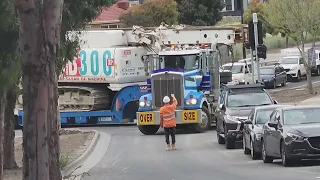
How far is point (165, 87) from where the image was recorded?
1326 inches

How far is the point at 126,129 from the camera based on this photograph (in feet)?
124

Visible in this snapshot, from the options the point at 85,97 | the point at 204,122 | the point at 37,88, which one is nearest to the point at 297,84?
the point at 85,97

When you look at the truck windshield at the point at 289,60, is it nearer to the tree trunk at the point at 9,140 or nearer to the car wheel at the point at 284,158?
the tree trunk at the point at 9,140

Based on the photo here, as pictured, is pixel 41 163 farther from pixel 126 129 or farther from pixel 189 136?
pixel 126 129

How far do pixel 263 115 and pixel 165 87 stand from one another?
11082 mm

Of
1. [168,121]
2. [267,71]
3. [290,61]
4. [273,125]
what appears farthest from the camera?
[290,61]

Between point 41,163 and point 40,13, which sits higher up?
point 40,13

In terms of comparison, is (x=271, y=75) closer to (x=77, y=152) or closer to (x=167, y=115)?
(x=167, y=115)

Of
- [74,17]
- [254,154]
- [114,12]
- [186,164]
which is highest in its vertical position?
[114,12]

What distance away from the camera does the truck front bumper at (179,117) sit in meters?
32.5

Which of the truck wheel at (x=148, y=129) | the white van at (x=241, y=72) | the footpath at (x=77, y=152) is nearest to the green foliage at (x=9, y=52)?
the footpath at (x=77, y=152)

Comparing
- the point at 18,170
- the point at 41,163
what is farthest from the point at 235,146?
→ the point at 41,163

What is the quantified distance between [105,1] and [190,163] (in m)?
5.68

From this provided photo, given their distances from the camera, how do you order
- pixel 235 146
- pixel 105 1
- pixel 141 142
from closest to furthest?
pixel 105 1 → pixel 235 146 → pixel 141 142
